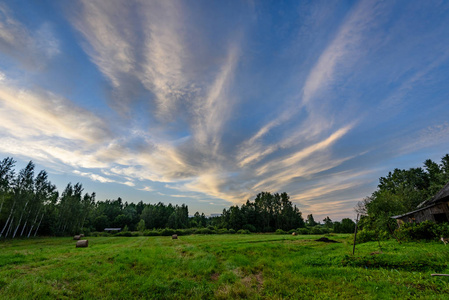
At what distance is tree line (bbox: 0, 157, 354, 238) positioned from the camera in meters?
45.4

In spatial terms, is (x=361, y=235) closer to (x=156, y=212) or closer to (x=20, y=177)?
(x=20, y=177)

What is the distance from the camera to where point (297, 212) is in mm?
106938

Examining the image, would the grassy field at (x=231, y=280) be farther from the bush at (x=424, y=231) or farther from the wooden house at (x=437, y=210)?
the wooden house at (x=437, y=210)

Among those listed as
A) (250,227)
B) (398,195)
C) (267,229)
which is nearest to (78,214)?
(250,227)

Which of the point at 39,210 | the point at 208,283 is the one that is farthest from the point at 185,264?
the point at 39,210

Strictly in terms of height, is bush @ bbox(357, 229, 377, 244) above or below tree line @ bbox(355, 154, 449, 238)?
below

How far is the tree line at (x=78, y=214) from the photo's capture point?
45.4 m

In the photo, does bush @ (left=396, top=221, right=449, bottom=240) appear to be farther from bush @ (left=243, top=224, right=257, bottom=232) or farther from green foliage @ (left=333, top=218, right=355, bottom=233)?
bush @ (left=243, top=224, right=257, bottom=232)

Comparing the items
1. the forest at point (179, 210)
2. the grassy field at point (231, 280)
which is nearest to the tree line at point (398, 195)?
the forest at point (179, 210)

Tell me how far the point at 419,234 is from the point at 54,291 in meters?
35.6

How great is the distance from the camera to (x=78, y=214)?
65.9 m

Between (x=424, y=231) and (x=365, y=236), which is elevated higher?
(x=424, y=231)

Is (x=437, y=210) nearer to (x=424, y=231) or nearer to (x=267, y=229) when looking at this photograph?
(x=424, y=231)

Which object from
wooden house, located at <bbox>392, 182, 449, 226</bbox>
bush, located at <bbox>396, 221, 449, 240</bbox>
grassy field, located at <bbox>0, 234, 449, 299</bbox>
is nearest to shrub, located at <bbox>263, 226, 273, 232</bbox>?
wooden house, located at <bbox>392, 182, 449, 226</bbox>
